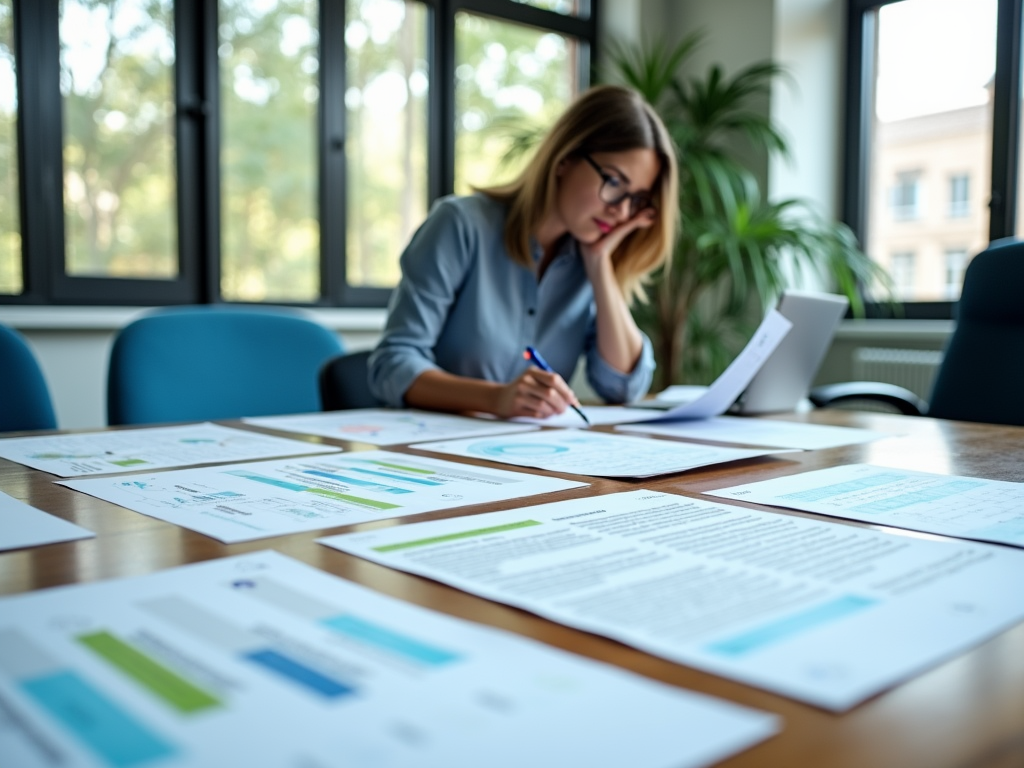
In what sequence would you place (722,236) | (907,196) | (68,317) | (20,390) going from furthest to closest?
(907,196)
(722,236)
(68,317)
(20,390)

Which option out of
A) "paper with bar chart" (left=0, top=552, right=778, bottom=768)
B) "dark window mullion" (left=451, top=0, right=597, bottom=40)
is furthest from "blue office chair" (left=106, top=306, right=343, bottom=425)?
"dark window mullion" (left=451, top=0, right=597, bottom=40)

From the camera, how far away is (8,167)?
2.68 metres

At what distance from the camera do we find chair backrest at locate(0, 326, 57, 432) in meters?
1.45

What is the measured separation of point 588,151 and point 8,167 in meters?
1.87

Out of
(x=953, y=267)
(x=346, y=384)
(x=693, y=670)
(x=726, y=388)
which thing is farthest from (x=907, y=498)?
(x=953, y=267)

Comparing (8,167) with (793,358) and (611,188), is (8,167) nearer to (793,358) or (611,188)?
(611,188)

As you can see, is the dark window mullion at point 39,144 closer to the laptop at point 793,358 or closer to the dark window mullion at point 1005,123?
the laptop at point 793,358

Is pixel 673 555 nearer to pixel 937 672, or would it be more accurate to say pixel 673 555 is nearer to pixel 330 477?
pixel 937 672

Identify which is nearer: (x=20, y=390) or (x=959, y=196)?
(x=20, y=390)

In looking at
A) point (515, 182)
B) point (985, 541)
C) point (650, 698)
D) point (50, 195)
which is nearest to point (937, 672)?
point (650, 698)

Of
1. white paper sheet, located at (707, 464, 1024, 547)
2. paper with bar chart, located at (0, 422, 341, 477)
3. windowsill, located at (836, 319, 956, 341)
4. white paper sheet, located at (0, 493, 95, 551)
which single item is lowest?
paper with bar chart, located at (0, 422, 341, 477)

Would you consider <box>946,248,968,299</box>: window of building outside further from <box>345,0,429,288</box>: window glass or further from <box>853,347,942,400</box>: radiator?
<box>345,0,429,288</box>: window glass

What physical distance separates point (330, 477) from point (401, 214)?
9.31ft

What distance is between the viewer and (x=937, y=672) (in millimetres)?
403
